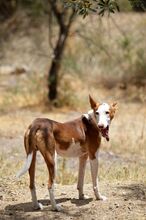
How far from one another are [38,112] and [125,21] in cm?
740

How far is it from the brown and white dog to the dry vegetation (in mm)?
332

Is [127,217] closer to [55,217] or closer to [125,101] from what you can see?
[55,217]

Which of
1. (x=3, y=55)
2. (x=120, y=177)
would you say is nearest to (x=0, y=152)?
(x=120, y=177)

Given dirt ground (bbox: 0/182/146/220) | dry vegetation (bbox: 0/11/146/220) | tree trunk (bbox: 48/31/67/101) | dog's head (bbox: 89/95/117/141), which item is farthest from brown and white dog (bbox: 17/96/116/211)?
tree trunk (bbox: 48/31/67/101)

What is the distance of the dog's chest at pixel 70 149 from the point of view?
592 cm

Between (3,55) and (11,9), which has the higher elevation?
(11,9)

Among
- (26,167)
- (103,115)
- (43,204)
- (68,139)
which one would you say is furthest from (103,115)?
(43,204)

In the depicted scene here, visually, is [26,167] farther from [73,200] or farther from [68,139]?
[73,200]

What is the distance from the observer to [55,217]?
5.77 meters

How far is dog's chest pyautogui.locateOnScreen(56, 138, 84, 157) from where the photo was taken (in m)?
5.92

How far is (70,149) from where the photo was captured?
5984 mm

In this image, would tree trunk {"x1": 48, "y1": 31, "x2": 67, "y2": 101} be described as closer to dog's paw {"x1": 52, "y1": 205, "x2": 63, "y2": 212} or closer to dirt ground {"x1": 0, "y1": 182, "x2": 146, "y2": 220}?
dirt ground {"x1": 0, "y1": 182, "x2": 146, "y2": 220}

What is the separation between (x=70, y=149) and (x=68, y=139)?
109mm

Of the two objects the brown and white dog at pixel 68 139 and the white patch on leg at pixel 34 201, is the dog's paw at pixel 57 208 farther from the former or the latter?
the white patch on leg at pixel 34 201
